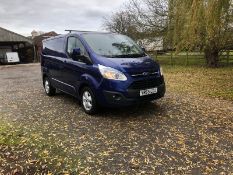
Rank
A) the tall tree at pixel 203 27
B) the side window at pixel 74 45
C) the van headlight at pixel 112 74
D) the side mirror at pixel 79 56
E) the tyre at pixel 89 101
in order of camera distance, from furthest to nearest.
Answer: the tall tree at pixel 203 27
the side window at pixel 74 45
the side mirror at pixel 79 56
the tyre at pixel 89 101
the van headlight at pixel 112 74

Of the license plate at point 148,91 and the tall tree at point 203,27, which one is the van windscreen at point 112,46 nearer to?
the license plate at point 148,91

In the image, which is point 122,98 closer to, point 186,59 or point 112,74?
point 112,74

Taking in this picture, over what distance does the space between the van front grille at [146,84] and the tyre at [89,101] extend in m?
0.99

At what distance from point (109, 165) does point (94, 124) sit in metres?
2.09

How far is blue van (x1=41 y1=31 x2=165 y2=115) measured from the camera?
22.9ft

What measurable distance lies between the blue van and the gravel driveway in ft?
1.68

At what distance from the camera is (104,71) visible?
7027 millimetres

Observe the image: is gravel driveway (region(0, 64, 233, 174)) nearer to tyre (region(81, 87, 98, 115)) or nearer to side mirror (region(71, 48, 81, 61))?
tyre (region(81, 87, 98, 115))

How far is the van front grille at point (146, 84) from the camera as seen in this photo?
701cm

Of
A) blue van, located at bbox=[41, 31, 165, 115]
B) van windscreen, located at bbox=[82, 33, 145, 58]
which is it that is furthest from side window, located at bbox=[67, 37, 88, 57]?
van windscreen, located at bbox=[82, 33, 145, 58]

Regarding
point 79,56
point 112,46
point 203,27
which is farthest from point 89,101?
point 203,27

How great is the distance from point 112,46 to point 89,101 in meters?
1.57

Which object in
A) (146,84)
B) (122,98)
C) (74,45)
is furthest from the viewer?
(74,45)

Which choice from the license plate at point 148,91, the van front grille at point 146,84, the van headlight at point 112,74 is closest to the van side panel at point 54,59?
the van headlight at point 112,74
